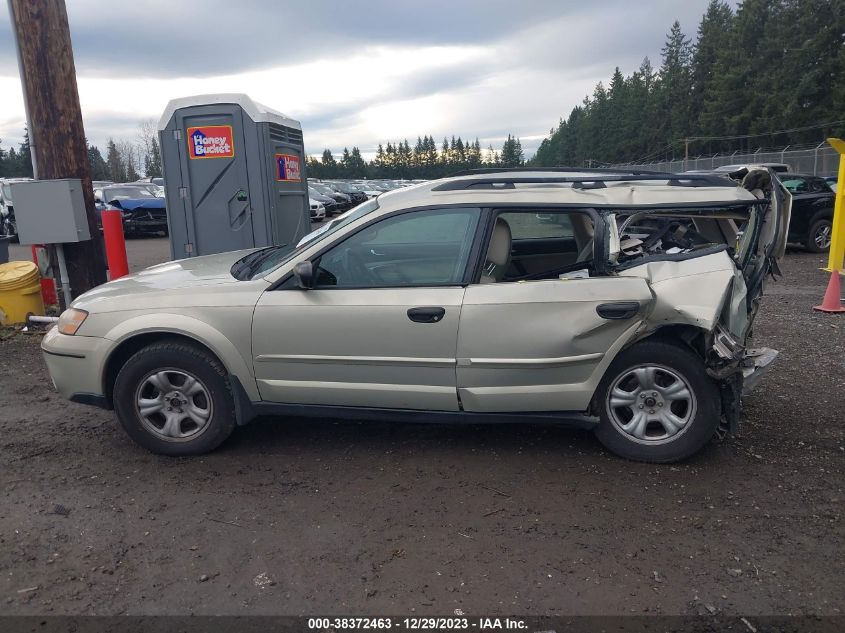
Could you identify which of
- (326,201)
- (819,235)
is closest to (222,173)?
(819,235)

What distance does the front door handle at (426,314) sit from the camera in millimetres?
3967

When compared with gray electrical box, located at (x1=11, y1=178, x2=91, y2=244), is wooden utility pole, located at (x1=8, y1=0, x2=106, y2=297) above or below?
above

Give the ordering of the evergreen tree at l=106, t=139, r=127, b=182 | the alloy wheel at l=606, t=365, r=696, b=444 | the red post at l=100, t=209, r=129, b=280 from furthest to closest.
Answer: the evergreen tree at l=106, t=139, r=127, b=182
the red post at l=100, t=209, r=129, b=280
the alloy wheel at l=606, t=365, r=696, b=444

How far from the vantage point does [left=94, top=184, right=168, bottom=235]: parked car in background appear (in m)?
20.5

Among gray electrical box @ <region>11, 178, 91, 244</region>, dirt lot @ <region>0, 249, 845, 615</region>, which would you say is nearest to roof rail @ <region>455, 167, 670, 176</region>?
dirt lot @ <region>0, 249, 845, 615</region>

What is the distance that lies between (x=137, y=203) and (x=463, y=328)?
752 inches

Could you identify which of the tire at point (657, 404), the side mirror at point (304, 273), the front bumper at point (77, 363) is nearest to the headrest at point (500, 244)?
the tire at point (657, 404)

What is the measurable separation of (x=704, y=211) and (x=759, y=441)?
154 centimetres

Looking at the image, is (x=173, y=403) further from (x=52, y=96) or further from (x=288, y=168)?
(x=288, y=168)

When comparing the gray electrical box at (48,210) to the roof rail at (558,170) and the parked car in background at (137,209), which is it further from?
the parked car in background at (137,209)

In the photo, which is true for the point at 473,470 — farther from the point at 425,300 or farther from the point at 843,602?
the point at 843,602

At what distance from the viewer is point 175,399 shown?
14.0ft

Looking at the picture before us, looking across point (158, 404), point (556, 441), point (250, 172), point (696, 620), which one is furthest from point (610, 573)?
point (250, 172)

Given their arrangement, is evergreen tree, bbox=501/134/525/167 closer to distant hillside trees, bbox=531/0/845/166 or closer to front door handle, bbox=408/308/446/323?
distant hillside trees, bbox=531/0/845/166
